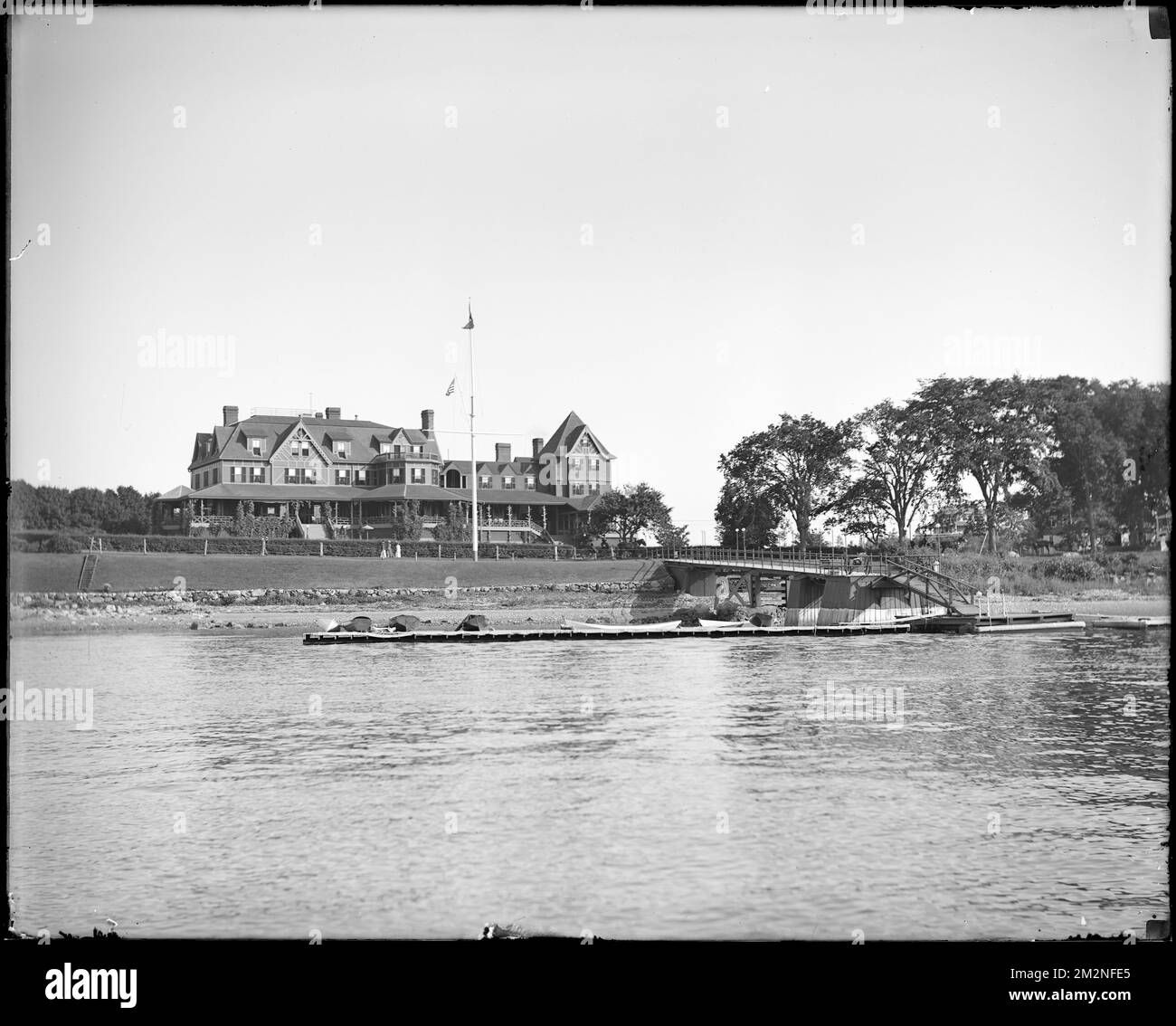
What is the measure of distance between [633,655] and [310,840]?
2952 centimetres

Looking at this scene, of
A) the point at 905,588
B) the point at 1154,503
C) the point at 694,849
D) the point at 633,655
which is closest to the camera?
the point at 694,849

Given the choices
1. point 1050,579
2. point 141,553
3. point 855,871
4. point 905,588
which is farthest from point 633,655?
point 1050,579

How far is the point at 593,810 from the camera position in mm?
19562

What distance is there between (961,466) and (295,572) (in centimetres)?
4678

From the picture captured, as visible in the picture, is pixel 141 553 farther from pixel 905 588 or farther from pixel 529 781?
pixel 529 781

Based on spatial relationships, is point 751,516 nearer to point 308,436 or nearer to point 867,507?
point 867,507

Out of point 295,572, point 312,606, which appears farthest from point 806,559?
point 295,572

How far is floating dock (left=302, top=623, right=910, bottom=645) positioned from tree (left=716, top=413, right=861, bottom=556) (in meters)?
24.2

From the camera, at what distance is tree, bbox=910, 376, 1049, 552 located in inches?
3051

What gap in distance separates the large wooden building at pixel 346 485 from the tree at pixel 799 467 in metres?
17.5

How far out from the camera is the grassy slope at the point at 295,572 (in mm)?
60562

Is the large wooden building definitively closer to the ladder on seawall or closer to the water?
the ladder on seawall

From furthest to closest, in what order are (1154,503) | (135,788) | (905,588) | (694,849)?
(1154,503), (905,588), (135,788), (694,849)
